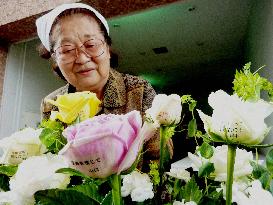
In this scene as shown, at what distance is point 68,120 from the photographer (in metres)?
0.41

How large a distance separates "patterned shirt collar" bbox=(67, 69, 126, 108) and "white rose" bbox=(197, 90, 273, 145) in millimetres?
524

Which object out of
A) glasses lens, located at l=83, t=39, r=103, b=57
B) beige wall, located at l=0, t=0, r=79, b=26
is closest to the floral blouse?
glasses lens, located at l=83, t=39, r=103, b=57

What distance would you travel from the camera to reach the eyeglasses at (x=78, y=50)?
792 millimetres

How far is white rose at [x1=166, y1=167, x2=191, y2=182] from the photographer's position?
406mm

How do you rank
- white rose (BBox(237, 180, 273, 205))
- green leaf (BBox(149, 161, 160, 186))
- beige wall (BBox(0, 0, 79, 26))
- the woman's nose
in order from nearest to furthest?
white rose (BBox(237, 180, 273, 205)), green leaf (BBox(149, 161, 160, 186)), the woman's nose, beige wall (BBox(0, 0, 79, 26))

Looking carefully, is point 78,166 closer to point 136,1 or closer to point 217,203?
point 217,203

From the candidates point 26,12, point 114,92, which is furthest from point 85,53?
point 26,12

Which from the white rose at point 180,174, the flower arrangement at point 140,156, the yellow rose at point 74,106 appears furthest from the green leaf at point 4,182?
the white rose at point 180,174

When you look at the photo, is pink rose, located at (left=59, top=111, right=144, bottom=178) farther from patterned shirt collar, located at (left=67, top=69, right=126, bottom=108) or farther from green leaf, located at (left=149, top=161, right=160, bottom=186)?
patterned shirt collar, located at (left=67, top=69, right=126, bottom=108)

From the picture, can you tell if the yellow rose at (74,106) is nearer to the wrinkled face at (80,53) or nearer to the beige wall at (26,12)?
the wrinkled face at (80,53)

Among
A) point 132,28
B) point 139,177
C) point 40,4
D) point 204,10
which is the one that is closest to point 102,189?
point 139,177

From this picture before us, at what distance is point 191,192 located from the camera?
1.27 feet

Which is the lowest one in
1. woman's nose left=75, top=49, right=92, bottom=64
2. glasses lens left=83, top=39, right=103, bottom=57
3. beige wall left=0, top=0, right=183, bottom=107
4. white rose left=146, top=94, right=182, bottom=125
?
white rose left=146, top=94, right=182, bottom=125

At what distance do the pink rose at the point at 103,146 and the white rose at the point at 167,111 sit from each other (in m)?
0.09
